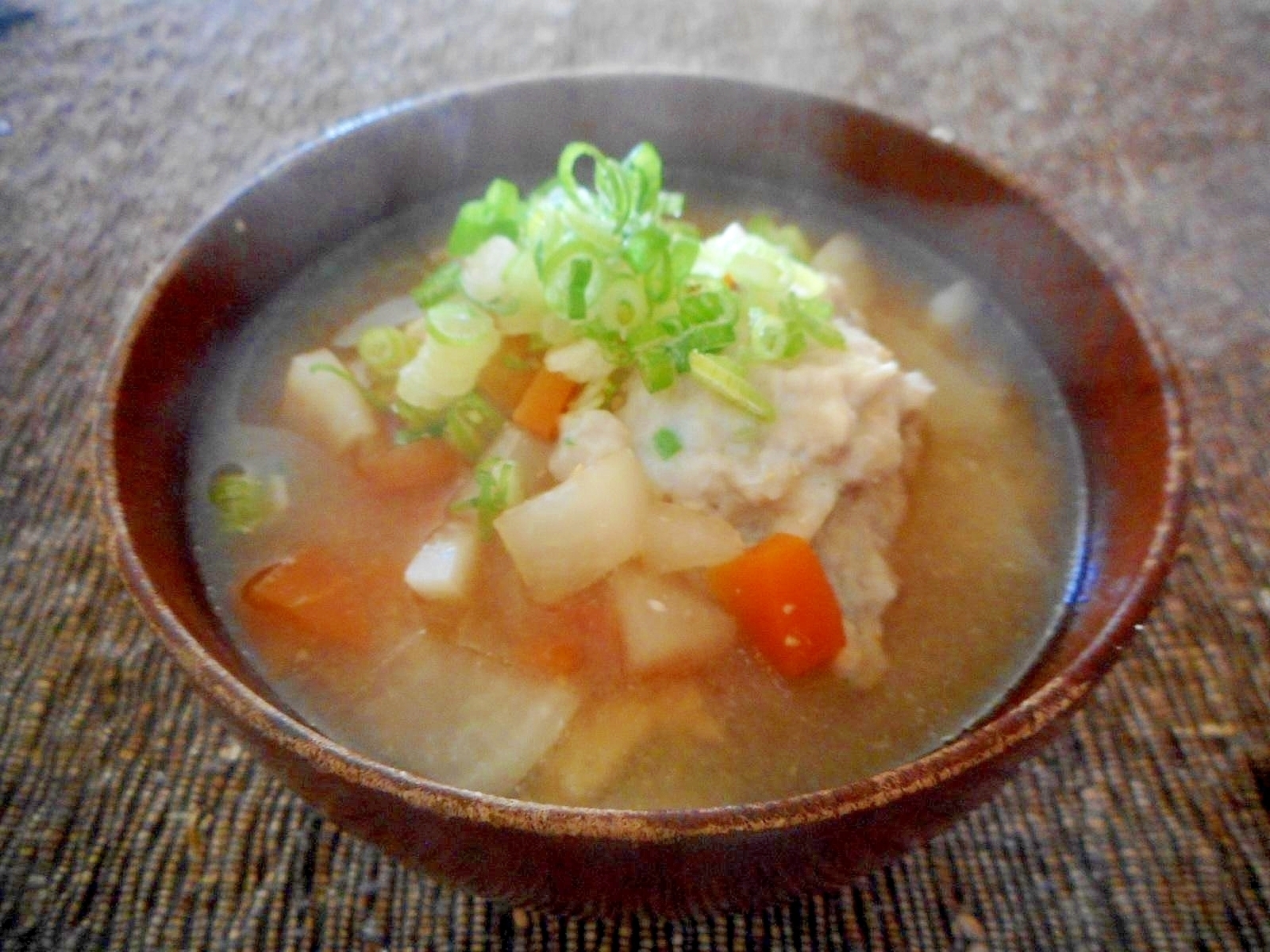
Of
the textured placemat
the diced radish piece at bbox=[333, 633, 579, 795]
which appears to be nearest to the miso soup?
the diced radish piece at bbox=[333, 633, 579, 795]

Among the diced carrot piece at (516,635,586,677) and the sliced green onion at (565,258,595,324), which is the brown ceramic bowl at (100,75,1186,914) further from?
the sliced green onion at (565,258,595,324)

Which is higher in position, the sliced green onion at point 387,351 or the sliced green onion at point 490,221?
the sliced green onion at point 490,221

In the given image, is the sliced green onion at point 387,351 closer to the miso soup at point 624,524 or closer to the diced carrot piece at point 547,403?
the miso soup at point 624,524

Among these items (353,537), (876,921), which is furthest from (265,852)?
(876,921)

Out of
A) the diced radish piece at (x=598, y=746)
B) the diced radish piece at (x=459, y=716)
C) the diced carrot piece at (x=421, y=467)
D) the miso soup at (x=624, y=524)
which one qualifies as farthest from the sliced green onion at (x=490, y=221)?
the diced radish piece at (x=598, y=746)

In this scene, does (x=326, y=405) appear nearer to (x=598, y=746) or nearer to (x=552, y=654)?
(x=552, y=654)

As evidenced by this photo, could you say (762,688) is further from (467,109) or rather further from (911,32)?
(911,32)
